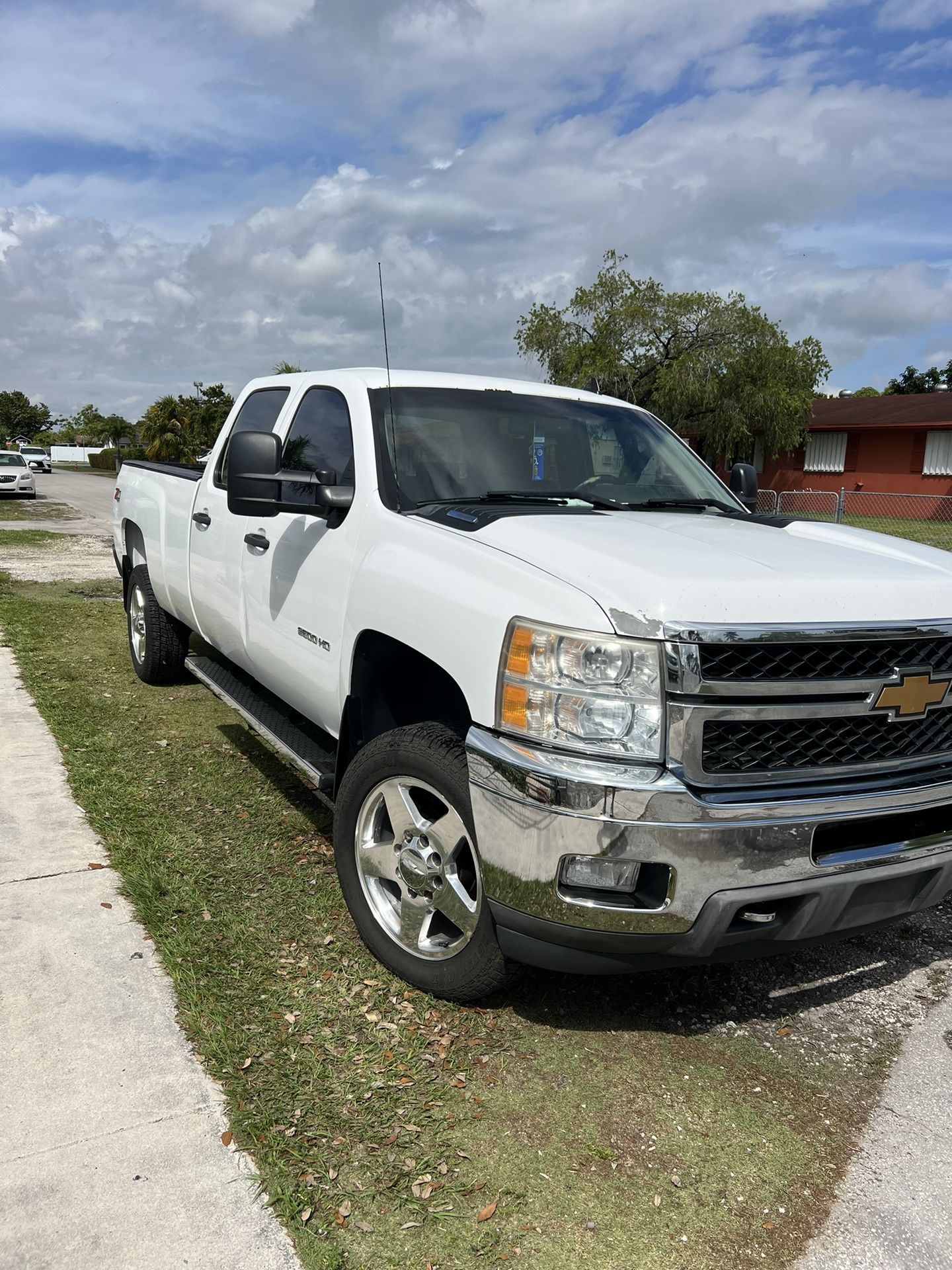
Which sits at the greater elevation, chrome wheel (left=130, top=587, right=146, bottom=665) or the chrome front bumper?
the chrome front bumper

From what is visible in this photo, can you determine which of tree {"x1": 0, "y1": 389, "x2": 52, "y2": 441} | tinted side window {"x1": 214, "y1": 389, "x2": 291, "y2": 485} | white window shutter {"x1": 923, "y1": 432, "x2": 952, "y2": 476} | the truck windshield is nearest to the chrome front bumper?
the truck windshield

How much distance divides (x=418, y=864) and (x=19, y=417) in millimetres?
135203

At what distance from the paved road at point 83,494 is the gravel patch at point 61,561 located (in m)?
1.45

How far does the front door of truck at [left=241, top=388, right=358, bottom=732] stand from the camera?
386 cm

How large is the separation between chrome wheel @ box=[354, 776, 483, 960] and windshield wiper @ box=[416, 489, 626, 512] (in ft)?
3.51

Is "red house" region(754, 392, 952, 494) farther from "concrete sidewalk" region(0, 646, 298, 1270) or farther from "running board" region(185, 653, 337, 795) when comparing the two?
"concrete sidewalk" region(0, 646, 298, 1270)

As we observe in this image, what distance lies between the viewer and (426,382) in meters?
4.33

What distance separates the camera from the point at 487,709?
9.17 ft

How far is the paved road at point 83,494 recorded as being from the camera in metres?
25.7

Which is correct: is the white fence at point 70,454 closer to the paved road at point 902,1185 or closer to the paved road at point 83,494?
the paved road at point 83,494

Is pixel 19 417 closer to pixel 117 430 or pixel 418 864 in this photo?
pixel 117 430

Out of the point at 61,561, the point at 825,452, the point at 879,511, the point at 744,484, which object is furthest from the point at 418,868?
the point at 825,452

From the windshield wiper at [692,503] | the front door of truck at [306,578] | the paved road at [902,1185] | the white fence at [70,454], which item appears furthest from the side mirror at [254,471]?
the white fence at [70,454]

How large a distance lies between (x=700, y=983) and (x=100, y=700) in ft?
15.5
